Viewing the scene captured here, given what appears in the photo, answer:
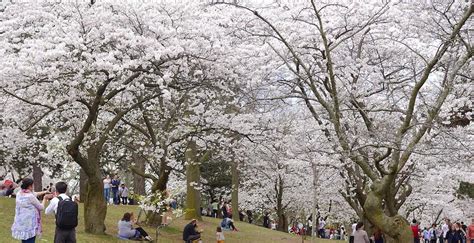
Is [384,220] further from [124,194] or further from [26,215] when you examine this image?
[124,194]

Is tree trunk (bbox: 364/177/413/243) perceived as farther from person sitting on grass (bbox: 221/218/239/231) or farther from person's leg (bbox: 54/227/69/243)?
person sitting on grass (bbox: 221/218/239/231)

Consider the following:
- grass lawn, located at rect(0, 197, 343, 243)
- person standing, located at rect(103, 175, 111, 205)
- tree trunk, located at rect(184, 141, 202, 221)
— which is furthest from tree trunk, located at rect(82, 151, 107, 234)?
person standing, located at rect(103, 175, 111, 205)

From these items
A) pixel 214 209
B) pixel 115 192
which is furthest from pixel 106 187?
pixel 214 209

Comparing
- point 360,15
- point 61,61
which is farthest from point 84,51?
point 360,15

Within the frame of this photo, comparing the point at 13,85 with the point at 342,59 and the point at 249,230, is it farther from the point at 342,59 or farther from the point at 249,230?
the point at 249,230

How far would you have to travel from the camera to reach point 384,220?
11.2 meters

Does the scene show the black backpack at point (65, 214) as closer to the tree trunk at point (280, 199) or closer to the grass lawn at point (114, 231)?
the grass lawn at point (114, 231)

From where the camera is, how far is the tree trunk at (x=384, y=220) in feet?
36.3

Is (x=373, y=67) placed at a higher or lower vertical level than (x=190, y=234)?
higher

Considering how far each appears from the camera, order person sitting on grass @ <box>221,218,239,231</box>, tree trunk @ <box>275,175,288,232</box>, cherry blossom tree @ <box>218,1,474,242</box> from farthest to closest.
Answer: tree trunk @ <box>275,175,288,232</box>, person sitting on grass @ <box>221,218,239,231</box>, cherry blossom tree @ <box>218,1,474,242</box>

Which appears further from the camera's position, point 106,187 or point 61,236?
point 106,187

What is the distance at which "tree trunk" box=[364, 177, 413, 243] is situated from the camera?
11.1m

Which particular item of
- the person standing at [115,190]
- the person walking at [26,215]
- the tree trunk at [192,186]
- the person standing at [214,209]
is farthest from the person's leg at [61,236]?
the person standing at [214,209]

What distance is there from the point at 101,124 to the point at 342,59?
730cm
